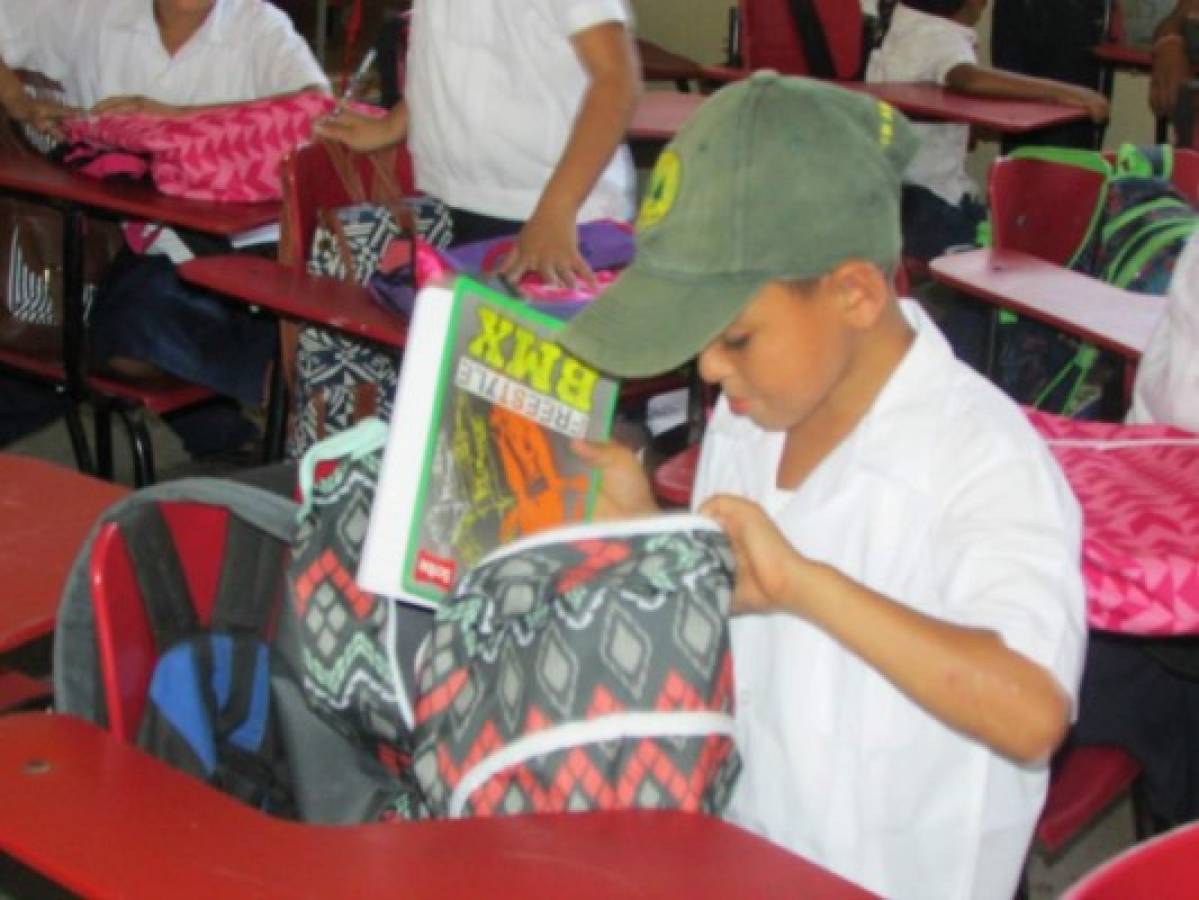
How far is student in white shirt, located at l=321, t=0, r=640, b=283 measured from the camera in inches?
90.7

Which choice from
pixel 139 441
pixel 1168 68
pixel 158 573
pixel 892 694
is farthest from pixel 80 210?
pixel 1168 68

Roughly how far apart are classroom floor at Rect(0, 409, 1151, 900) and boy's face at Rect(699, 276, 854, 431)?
54 cm

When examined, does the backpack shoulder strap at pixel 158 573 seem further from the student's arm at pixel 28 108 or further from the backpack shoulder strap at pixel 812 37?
the backpack shoulder strap at pixel 812 37

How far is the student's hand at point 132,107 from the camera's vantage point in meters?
3.12

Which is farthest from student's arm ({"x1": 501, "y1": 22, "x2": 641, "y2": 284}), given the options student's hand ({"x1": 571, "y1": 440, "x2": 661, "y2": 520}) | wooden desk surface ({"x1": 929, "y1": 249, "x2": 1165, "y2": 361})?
student's hand ({"x1": 571, "y1": 440, "x2": 661, "y2": 520})

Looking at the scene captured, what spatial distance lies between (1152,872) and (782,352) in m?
0.43

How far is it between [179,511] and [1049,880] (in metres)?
1.49

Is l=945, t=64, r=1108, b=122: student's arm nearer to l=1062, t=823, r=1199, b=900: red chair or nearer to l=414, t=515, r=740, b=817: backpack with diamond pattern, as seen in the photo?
l=414, t=515, r=740, b=817: backpack with diamond pattern

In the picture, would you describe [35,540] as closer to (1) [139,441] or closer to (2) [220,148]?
(1) [139,441]

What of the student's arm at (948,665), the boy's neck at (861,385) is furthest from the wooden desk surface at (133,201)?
the student's arm at (948,665)

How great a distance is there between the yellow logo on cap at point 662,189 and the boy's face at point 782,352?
0.09 meters

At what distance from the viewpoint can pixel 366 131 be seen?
2.74 metres

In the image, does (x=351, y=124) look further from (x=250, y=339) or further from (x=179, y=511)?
(x=179, y=511)

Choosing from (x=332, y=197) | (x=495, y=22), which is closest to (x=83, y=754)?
(x=495, y=22)
